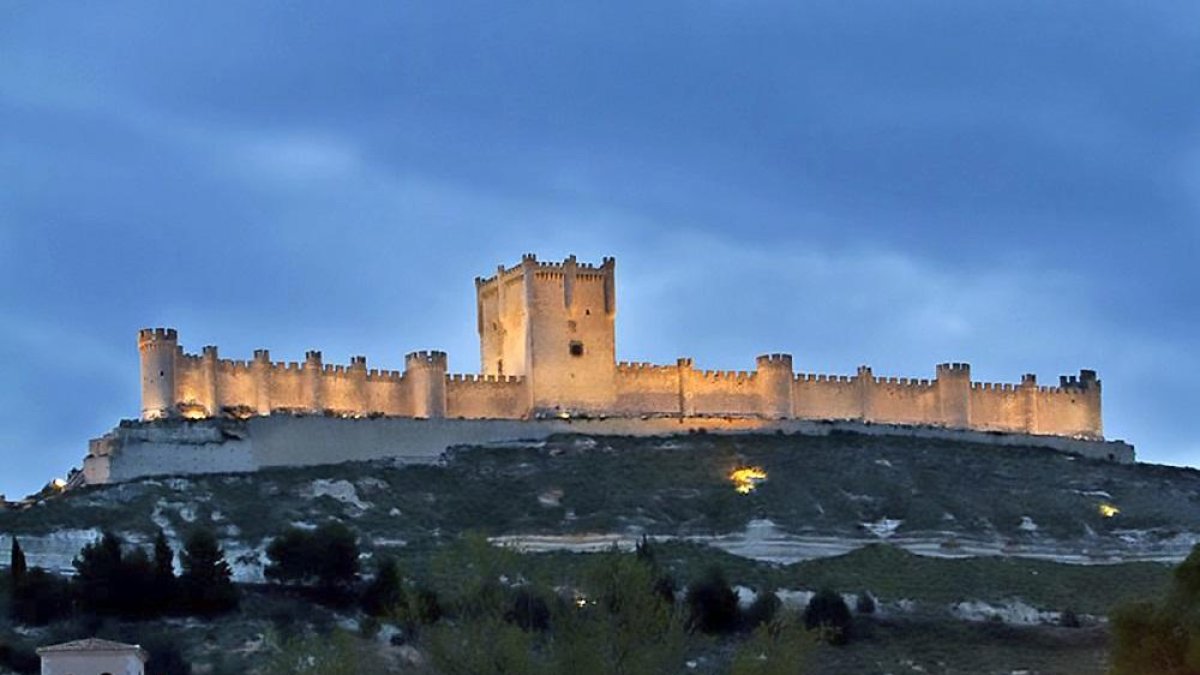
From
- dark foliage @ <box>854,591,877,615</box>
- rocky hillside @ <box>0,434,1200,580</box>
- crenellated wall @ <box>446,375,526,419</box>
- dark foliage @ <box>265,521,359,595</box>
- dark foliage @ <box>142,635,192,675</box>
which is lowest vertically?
dark foliage @ <box>142,635,192,675</box>

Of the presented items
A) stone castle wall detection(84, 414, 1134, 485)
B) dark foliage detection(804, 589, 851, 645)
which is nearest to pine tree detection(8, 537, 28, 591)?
stone castle wall detection(84, 414, 1134, 485)

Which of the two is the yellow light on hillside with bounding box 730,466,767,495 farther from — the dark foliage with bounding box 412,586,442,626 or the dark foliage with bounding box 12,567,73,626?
the dark foliage with bounding box 12,567,73,626

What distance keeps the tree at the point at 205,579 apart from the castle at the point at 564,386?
14.4m

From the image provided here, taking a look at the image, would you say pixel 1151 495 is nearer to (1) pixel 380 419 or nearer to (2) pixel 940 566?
(2) pixel 940 566

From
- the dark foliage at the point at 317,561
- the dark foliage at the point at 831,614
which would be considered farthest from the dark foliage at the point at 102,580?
the dark foliage at the point at 831,614

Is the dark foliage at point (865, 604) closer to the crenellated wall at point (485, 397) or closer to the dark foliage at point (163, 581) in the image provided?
the dark foliage at point (163, 581)

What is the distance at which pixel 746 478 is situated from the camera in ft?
228

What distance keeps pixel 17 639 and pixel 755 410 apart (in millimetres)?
30060

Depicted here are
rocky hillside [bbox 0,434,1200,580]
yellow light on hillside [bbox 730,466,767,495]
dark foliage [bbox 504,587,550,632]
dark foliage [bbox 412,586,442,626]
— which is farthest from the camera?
yellow light on hillside [bbox 730,466,767,495]

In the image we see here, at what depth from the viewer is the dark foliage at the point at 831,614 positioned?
55.2 meters

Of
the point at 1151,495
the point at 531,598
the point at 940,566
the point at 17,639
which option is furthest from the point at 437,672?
the point at 1151,495

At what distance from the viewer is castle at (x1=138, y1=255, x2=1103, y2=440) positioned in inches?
2783

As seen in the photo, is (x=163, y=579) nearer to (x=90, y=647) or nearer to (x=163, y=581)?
(x=163, y=581)

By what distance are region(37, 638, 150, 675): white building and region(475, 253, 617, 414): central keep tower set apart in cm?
2937
